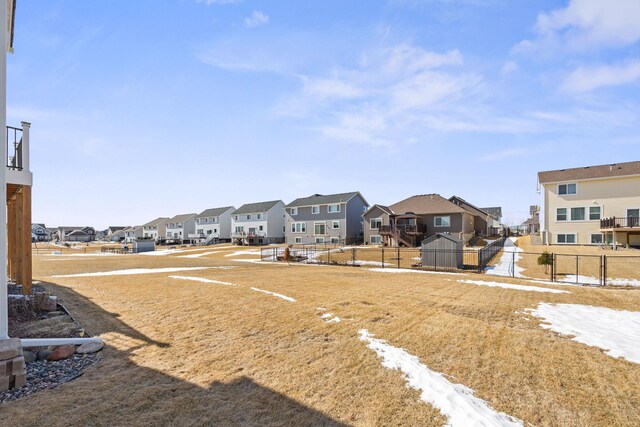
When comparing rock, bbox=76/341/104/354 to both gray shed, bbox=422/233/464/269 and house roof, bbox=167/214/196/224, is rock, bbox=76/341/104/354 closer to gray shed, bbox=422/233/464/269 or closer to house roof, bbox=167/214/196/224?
gray shed, bbox=422/233/464/269

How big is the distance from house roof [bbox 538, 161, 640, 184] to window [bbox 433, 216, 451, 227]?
994cm

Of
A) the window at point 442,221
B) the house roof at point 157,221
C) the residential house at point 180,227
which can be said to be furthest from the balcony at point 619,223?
the house roof at point 157,221

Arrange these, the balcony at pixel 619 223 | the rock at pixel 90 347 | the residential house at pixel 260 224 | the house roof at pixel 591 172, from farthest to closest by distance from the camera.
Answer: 1. the residential house at pixel 260 224
2. the house roof at pixel 591 172
3. the balcony at pixel 619 223
4. the rock at pixel 90 347

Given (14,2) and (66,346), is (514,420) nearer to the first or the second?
(66,346)

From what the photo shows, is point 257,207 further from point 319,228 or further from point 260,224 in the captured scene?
point 319,228

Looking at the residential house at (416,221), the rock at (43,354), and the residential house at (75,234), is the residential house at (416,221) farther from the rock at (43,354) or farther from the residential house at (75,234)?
the residential house at (75,234)

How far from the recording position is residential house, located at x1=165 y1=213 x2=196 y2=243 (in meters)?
80.4

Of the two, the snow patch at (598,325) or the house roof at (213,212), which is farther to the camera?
the house roof at (213,212)

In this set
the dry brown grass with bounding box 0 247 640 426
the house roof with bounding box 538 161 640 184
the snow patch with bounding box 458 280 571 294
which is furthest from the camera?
the house roof with bounding box 538 161 640 184

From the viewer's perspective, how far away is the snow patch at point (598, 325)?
6.82 metres

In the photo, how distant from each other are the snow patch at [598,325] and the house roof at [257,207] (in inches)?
2110

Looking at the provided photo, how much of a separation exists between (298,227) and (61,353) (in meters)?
48.4

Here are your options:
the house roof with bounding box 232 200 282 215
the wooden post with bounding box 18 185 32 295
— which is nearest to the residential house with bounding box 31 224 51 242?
the house roof with bounding box 232 200 282 215

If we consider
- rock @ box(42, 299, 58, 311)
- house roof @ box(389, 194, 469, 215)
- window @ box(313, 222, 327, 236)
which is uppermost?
house roof @ box(389, 194, 469, 215)
